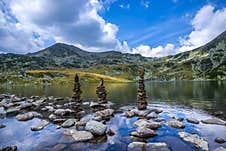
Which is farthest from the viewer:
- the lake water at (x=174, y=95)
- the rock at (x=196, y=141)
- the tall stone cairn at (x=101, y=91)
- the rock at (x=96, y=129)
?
the lake water at (x=174, y=95)

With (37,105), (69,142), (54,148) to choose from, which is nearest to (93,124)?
(69,142)

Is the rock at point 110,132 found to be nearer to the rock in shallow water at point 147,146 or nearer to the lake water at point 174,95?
the rock in shallow water at point 147,146

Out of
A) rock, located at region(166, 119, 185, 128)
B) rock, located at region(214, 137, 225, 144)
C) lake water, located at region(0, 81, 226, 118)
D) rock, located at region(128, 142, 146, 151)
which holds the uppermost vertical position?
lake water, located at region(0, 81, 226, 118)

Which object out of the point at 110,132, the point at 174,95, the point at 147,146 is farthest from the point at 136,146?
the point at 174,95

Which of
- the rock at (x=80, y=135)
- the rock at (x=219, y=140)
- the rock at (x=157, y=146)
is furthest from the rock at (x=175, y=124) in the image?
the rock at (x=80, y=135)

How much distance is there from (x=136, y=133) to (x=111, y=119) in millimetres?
12343

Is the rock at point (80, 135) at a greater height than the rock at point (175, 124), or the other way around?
the rock at point (175, 124)

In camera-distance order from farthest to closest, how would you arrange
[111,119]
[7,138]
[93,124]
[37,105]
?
1. [37,105]
2. [111,119]
3. [93,124]
4. [7,138]

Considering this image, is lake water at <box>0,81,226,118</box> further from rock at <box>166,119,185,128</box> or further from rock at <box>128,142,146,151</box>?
rock at <box>128,142,146,151</box>

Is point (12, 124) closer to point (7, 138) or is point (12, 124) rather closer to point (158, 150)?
point (7, 138)

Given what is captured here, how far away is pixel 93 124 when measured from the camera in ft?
110

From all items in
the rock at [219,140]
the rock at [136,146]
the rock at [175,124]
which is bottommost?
the rock at [136,146]

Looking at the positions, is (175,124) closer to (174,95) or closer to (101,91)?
(101,91)

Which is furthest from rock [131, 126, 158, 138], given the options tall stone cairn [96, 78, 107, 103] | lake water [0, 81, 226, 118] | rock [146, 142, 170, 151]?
tall stone cairn [96, 78, 107, 103]
